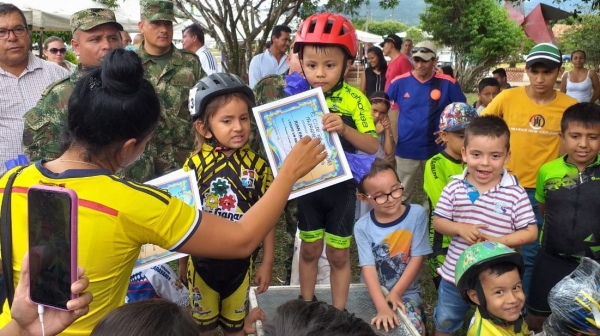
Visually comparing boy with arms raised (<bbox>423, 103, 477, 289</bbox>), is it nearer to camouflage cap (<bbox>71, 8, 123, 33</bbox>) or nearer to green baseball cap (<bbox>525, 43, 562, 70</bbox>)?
green baseball cap (<bbox>525, 43, 562, 70</bbox>)

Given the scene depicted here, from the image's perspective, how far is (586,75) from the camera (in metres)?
10.7

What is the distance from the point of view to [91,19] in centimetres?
373

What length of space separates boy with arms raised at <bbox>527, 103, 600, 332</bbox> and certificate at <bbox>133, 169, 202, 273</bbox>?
241cm

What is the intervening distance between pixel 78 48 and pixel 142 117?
2280 mm

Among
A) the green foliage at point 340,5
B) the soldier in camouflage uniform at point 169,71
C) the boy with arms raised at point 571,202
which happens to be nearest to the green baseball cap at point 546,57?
the boy with arms raised at point 571,202

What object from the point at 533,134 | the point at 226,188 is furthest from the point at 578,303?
the point at 533,134

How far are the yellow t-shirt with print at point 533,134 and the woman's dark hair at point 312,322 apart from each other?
3368 millimetres

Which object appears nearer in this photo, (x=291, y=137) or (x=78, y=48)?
(x=291, y=137)

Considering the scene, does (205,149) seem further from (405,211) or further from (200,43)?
(200,43)

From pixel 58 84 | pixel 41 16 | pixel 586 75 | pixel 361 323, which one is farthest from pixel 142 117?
pixel 41 16

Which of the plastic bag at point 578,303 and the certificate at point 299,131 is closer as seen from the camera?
the plastic bag at point 578,303

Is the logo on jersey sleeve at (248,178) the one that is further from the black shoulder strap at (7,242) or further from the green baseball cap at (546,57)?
the green baseball cap at (546,57)

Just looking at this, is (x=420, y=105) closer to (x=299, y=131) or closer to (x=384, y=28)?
(x=299, y=131)

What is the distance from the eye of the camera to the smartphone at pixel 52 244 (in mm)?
1540
